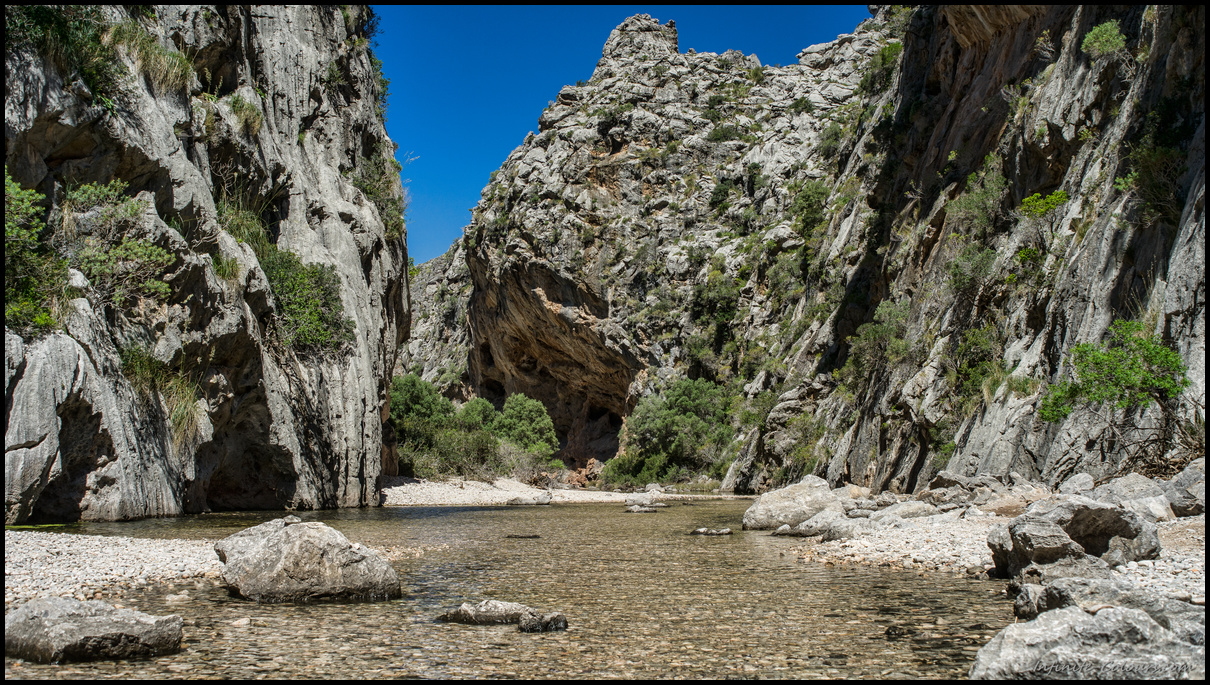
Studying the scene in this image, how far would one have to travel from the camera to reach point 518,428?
5559 centimetres

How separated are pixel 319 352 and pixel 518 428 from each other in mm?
33242

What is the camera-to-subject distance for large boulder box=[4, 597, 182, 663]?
17.1ft

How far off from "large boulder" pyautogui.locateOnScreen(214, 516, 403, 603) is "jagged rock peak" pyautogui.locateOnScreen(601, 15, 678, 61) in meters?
72.4

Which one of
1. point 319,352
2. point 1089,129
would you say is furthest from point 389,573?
point 1089,129

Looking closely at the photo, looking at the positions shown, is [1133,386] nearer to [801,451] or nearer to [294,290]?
[801,451]

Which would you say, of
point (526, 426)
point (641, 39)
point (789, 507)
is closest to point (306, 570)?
point (789, 507)

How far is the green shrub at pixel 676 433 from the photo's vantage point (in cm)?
4612

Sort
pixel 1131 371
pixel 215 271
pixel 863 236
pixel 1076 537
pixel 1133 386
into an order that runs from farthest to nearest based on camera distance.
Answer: pixel 863 236, pixel 215 271, pixel 1133 386, pixel 1131 371, pixel 1076 537

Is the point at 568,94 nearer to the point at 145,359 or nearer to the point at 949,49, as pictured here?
the point at 949,49

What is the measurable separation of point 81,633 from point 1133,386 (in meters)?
13.9

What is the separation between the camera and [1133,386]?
11.2 meters

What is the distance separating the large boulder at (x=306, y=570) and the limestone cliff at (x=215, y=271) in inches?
232

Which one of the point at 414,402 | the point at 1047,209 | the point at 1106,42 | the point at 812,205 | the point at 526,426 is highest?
the point at 812,205

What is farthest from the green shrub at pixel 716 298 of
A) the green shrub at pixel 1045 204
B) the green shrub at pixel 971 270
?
the green shrub at pixel 1045 204
